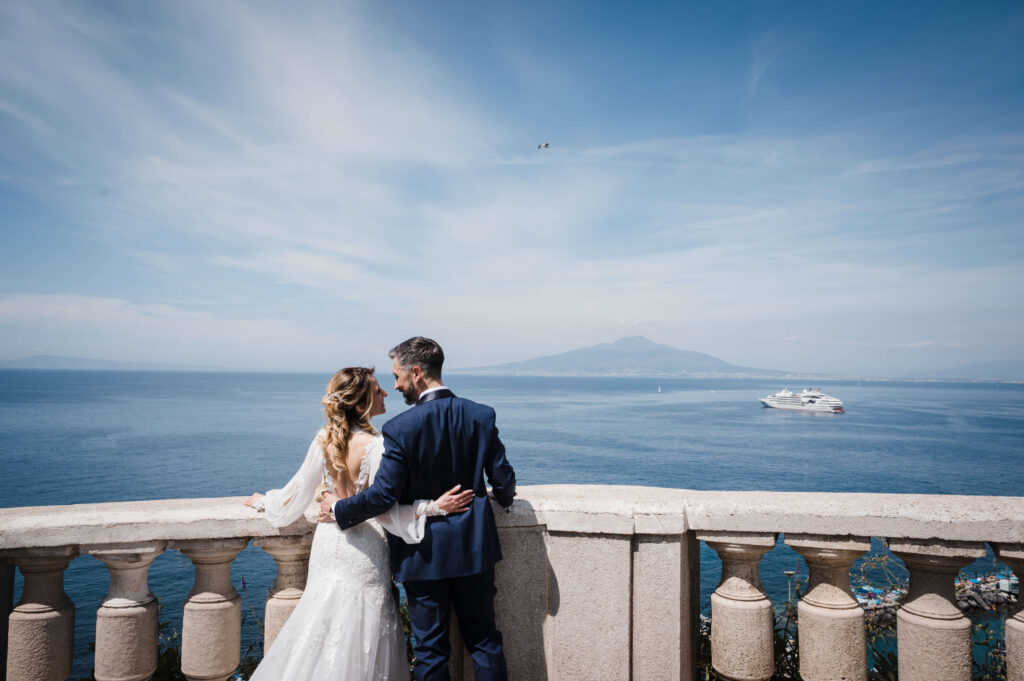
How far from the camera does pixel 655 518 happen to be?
286 cm

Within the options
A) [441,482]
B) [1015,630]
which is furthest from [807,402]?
[441,482]

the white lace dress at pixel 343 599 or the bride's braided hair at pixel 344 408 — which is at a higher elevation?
the bride's braided hair at pixel 344 408

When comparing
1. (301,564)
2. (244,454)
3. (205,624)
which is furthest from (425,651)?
(244,454)

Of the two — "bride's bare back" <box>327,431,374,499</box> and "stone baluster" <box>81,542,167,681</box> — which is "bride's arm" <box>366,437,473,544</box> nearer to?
"bride's bare back" <box>327,431,374,499</box>

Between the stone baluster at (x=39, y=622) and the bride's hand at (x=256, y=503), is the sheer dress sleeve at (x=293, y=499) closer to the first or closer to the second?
the bride's hand at (x=256, y=503)

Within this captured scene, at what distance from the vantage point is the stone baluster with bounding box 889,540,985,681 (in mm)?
2615

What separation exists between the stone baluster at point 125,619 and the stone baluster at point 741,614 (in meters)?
2.58

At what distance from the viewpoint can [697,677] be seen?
3391mm

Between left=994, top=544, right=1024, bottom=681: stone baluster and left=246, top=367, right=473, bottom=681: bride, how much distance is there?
2.26 m

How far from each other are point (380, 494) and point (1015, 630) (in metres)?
2.67

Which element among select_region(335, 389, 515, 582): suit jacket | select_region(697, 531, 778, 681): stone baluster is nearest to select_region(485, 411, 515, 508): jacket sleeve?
select_region(335, 389, 515, 582): suit jacket

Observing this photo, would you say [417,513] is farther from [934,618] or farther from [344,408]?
[934,618]

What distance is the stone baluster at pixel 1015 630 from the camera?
8.36 ft

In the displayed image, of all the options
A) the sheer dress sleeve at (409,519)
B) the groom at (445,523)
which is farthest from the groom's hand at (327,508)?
the sheer dress sleeve at (409,519)
